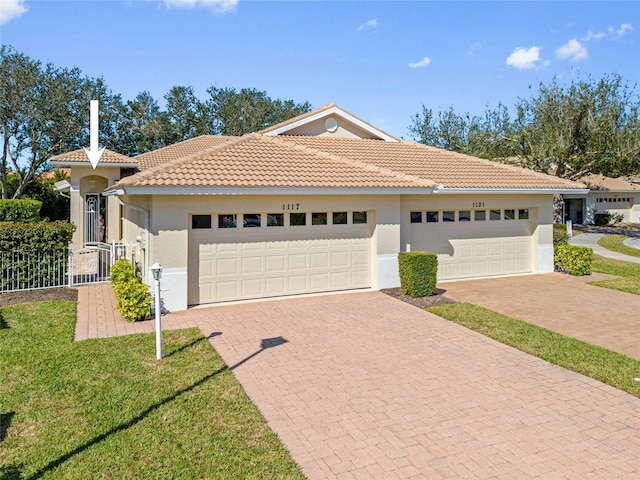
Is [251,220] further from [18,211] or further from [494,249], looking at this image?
[18,211]

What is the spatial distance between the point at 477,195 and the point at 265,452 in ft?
41.1

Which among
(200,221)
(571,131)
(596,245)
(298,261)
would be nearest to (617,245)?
(596,245)

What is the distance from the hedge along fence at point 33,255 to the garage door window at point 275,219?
6.22 m

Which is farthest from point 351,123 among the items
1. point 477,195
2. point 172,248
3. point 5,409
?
point 5,409

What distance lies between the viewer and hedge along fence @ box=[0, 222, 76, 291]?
41.7ft

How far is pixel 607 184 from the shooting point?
4400 centimetres

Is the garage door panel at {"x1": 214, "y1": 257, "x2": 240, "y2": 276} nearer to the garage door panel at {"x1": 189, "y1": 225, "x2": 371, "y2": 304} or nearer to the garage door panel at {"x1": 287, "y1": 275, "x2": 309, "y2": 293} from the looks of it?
the garage door panel at {"x1": 189, "y1": 225, "x2": 371, "y2": 304}

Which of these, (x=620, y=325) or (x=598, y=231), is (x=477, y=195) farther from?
(x=598, y=231)

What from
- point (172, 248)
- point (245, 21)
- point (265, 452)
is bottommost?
point (265, 452)

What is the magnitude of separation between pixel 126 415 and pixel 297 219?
754 cm

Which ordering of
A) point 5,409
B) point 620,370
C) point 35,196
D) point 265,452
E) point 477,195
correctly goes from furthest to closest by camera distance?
1. point 35,196
2. point 477,195
3. point 620,370
4. point 5,409
5. point 265,452

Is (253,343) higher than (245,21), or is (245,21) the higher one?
(245,21)

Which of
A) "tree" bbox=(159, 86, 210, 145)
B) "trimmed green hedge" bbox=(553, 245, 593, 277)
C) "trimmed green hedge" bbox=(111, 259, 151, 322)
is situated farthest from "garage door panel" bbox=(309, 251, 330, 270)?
"tree" bbox=(159, 86, 210, 145)

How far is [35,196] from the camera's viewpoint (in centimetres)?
3569
